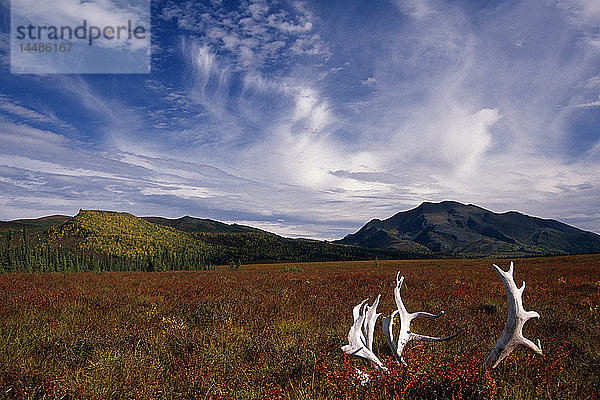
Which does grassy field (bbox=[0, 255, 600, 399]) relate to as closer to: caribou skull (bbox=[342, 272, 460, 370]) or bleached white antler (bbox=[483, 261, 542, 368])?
caribou skull (bbox=[342, 272, 460, 370])

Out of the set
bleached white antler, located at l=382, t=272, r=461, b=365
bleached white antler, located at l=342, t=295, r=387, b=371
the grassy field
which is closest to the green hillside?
the grassy field

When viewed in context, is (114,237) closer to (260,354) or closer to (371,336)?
(260,354)

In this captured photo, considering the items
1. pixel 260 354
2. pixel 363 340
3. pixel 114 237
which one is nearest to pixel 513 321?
pixel 363 340

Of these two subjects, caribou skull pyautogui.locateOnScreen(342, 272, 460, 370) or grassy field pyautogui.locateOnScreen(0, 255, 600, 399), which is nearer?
grassy field pyautogui.locateOnScreen(0, 255, 600, 399)

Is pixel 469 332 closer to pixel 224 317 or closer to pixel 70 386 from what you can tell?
pixel 224 317

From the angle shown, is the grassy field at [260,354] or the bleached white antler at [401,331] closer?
the grassy field at [260,354]

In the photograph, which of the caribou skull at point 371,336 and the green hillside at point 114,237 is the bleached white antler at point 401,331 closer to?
the caribou skull at point 371,336

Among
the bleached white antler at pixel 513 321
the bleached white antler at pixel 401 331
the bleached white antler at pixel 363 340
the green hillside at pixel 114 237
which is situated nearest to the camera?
the bleached white antler at pixel 513 321

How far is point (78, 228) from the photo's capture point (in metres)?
158

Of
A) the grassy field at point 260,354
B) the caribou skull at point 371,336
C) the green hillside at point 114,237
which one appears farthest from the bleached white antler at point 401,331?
the green hillside at point 114,237

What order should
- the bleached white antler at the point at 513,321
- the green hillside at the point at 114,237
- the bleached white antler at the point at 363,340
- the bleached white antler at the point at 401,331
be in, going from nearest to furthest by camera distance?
the bleached white antler at the point at 513,321
the bleached white antler at the point at 363,340
the bleached white antler at the point at 401,331
the green hillside at the point at 114,237

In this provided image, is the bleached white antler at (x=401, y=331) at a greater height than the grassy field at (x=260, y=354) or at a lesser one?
greater

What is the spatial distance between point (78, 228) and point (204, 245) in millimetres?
63737

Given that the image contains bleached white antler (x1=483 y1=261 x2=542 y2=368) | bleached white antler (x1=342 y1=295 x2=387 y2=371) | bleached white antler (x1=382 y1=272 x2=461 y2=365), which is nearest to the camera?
bleached white antler (x1=483 y1=261 x2=542 y2=368)
